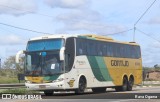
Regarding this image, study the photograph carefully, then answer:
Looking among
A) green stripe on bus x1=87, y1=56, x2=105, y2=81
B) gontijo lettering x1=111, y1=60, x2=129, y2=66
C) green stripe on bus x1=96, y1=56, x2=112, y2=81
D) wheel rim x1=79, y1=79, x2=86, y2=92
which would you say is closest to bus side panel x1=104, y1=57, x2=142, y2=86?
gontijo lettering x1=111, y1=60, x2=129, y2=66

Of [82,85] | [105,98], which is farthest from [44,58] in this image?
[105,98]

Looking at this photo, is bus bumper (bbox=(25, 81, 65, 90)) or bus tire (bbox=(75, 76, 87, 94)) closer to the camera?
bus bumper (bbox=(25, 81, 65, 90))

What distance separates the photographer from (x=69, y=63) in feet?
86.3

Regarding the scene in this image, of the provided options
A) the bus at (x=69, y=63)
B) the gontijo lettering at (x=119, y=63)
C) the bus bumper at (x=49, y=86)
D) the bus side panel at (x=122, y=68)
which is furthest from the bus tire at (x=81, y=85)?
the gontijo lettering at (x=119, y=63)

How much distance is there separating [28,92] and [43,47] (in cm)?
287

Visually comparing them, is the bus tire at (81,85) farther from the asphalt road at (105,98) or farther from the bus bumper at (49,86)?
the bus bumper at (49,86)

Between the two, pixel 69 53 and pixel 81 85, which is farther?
pixel 81 85

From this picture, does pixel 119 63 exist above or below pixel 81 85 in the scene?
above

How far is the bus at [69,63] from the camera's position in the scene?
1016 inches

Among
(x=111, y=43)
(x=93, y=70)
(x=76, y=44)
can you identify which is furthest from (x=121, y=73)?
(x=76, y=44)

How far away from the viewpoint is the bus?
25812 millimetres

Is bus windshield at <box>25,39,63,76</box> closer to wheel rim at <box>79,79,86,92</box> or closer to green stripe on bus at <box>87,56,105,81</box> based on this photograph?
wheel rim at <box>79,79,86,92</box>

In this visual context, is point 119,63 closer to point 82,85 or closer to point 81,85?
point 82,85

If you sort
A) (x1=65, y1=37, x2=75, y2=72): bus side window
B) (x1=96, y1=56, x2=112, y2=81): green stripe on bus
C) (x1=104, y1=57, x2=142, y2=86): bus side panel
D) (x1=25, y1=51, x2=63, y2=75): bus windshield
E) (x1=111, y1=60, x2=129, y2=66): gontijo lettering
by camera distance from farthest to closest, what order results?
(x1=111, y1=60, x2=129, y2=66): gontijo lettering
(x1=104, y1=57, x2=142, y2=86): bus side panel
(x1=96, y1=56, x2=112, y2=81): green stripe on bus
(x1=65, y1=37, x2=75, y2=72): bus side window
(x1=25, y1=51, x2=63, y2=75): bus windshield
